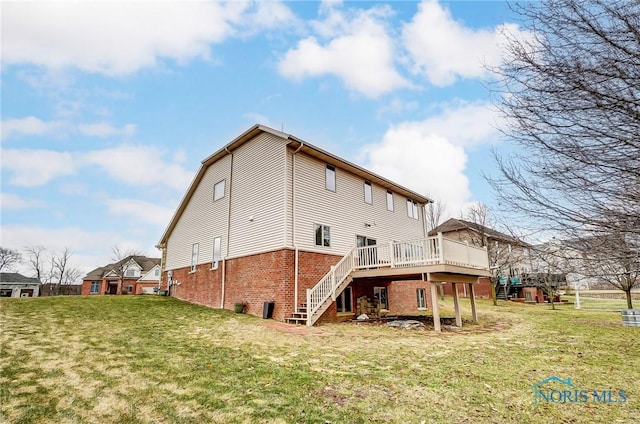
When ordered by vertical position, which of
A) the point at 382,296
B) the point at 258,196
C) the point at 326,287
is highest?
the point at 258,196

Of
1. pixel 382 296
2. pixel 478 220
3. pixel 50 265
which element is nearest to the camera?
pixel 382 296

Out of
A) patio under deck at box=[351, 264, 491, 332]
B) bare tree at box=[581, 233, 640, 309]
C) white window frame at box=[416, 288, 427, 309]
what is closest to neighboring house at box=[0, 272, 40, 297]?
white window frame at box=[416, 288, 427, 309]

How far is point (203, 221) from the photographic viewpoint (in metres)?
18.0

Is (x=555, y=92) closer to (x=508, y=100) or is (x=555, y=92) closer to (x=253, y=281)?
(x=508, y=100)

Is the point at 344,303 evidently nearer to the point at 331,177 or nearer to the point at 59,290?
the point at 331,177

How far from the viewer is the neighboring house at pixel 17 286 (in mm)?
47156

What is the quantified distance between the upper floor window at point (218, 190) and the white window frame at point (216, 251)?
2.13 meters

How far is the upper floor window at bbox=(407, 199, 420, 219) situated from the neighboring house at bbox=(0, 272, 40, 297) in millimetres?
55066

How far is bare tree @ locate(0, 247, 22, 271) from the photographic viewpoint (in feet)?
172

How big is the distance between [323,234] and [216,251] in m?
5.75

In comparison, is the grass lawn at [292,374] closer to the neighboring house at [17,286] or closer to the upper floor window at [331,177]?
the upper floor window at [331,177]

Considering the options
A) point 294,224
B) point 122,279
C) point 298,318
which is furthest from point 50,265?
point 298,318

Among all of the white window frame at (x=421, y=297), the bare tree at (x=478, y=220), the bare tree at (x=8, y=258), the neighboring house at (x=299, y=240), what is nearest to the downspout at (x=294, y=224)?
the neighboring house at (x=299, y=240)

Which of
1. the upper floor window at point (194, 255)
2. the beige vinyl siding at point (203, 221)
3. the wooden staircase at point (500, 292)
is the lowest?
the wooden staircase at point (500, 292)
